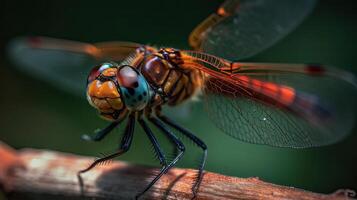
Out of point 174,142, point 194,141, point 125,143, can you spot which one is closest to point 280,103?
point 194,141

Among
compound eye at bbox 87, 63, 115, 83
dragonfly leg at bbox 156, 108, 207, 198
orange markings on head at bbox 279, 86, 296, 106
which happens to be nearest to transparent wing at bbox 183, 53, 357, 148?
orange markings on head at bbox 279, 86, 296, 106

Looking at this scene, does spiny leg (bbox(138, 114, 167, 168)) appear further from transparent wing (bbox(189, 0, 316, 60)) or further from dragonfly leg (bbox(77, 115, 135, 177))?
transparent wing (bbox(189, 0, 316, 60))

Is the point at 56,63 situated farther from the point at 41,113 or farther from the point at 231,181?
the point at 231,181

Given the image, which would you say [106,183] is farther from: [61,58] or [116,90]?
[61,58]

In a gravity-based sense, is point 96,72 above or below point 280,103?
above

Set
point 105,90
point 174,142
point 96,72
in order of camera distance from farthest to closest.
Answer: point 174,142, point 96,72, point 105,90

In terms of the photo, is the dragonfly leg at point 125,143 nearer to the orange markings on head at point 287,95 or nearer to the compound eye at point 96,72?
the compound eye at point 96,72
